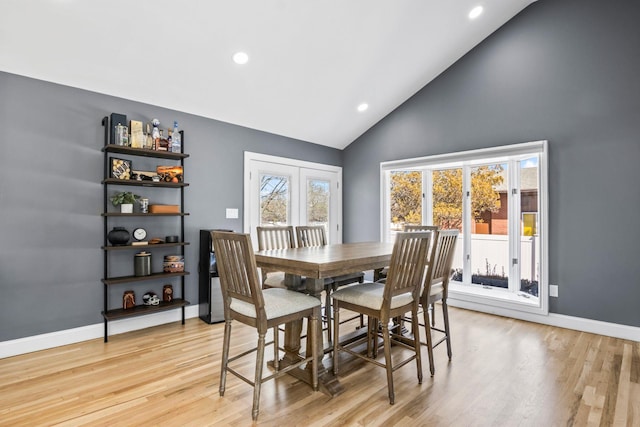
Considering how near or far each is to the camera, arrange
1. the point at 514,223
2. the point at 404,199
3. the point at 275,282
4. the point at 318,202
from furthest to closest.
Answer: the point at 318,202 → the point at 404,199 → the point at 514,223 → the point at 275,282

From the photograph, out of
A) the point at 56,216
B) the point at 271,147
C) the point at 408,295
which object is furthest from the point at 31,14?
the point at 408,295

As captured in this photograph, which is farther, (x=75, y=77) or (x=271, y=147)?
(x=271, y=147)

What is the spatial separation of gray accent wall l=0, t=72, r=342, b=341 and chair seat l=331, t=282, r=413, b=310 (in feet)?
7.60

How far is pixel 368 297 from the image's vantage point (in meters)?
2.24

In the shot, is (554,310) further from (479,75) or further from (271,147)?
(271,147)

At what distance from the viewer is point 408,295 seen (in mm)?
2357

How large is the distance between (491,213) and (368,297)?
2778mm

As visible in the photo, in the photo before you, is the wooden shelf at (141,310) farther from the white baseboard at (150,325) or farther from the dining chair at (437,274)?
the dining chair at (437,274)

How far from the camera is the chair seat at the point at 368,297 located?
86.5 inches

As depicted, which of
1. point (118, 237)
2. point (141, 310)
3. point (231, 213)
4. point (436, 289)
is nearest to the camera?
point (436, 289)

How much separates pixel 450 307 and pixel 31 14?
496 cm

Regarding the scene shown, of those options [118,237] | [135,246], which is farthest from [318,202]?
[118,237]

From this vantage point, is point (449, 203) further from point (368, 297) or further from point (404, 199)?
point (368, 297)

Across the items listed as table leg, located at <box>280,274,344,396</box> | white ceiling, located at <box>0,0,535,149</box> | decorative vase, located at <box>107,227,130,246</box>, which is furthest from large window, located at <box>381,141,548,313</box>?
decorative vase, located at <box>107,227,130,246</box>
